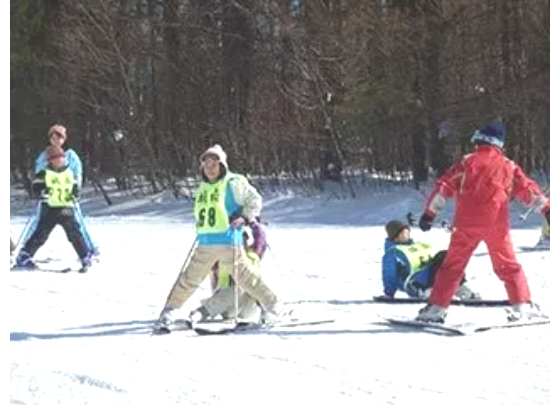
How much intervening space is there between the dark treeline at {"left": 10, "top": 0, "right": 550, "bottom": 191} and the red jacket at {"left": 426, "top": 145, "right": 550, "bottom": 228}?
54.6 feet

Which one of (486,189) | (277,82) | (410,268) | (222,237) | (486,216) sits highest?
(277,82)

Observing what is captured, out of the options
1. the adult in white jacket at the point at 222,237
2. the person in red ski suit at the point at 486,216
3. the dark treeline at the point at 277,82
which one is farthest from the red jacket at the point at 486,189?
the dark treeline at the point at 277,82

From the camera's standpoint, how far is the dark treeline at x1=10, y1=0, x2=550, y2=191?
87.6 feet

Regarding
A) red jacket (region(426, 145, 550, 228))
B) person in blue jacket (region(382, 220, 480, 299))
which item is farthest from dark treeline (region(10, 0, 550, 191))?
red jacket (region(426, 145, 550, 228))

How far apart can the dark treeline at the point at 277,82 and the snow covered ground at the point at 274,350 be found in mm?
12699

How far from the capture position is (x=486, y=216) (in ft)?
29.6

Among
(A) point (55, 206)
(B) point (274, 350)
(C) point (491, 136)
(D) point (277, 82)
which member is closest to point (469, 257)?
(C) point (491, 136)

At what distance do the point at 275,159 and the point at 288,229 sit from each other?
9.41 meters

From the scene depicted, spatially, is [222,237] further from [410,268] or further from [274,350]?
[410,268]

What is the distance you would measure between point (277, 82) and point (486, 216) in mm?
22757

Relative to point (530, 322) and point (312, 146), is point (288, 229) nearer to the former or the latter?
point (312, 146)
